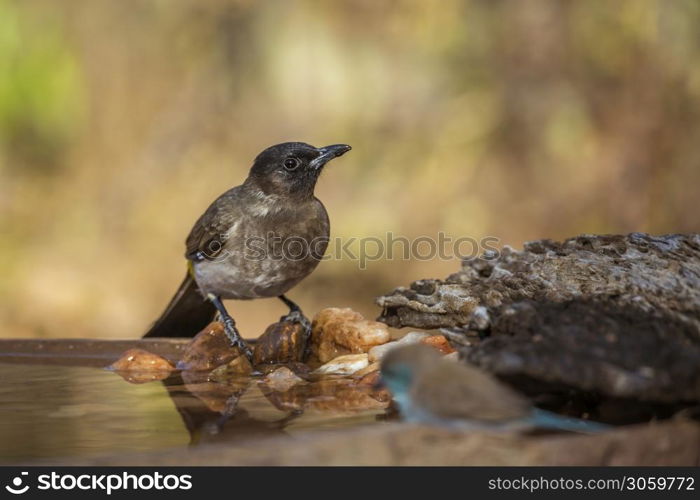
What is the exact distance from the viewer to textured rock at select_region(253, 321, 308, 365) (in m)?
3.86

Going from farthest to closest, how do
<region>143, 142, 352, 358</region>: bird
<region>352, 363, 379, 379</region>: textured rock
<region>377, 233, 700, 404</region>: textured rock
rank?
<region>143, 142, 352, 358</region>: bird, <region>352, 363, 379, 379</region>: textured rock, <region>377, 233, 700, 404</region>: textured rock

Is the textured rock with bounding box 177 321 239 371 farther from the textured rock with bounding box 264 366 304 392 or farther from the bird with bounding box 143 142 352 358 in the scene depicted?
the textured rock with bounding box 264 366 304 392

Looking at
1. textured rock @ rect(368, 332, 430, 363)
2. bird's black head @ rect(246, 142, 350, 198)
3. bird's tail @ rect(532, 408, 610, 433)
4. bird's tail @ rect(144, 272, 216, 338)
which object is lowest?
bird's tail @ rect(144, 272, 216, 338)

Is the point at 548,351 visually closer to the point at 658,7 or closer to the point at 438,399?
the point at 438,399

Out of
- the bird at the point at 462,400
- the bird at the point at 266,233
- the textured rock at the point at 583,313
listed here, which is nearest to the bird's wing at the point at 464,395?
the bird at the point at 462,400

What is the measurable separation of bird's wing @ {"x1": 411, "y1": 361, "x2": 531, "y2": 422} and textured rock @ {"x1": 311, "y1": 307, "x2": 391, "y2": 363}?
5.25 feet

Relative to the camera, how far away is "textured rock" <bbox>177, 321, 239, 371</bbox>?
380cm

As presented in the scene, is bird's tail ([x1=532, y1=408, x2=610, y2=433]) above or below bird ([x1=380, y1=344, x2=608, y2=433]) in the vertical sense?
below

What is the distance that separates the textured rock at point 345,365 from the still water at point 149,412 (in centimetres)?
18

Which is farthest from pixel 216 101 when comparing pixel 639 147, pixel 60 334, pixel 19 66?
pixel 639 147

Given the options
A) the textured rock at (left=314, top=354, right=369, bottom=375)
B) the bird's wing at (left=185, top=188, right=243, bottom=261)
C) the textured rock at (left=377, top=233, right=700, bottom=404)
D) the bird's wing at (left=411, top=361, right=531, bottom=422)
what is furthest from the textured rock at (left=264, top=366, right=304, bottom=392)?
the bird's wing at (left=411, top=361, right=531, bottom=422)

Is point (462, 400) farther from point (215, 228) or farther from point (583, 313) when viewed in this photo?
point (215, 228)

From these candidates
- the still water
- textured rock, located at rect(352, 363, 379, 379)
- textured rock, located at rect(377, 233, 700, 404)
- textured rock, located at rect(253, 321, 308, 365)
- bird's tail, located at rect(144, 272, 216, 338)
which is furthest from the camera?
bird's tail, located at rect(144, 272, 216, 338)

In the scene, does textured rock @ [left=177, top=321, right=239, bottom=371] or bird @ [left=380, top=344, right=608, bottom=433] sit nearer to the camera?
bird @ [left=380, top=344, right=608, bottom=433]
